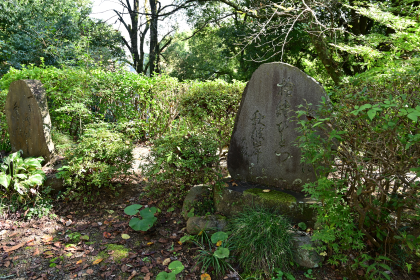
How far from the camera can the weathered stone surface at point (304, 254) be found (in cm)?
→ 290

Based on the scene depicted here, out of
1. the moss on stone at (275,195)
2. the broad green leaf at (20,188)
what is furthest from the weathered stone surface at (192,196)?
the broad green leaf at (20,188)

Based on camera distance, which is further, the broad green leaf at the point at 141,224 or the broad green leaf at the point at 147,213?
the broad green leaf at the point at 147,213

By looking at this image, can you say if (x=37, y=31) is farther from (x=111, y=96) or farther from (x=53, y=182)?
(x=53, y=182)

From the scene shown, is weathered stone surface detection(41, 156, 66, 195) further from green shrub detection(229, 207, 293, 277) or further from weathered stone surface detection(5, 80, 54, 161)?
green shrub detection(229, 207, 293, 277)

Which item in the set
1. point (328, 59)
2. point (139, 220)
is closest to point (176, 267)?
point (139, 220)

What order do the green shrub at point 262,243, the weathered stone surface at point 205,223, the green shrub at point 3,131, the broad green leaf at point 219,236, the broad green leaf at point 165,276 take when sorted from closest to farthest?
the broad green leaf at point 165,276 < the green shrub at point 262,243 < the broad green leaf at point 219,236 < the weathered stone surface at point 205,223 < the green shrub at point 3,131

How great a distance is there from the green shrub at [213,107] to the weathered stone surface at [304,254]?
2.24m

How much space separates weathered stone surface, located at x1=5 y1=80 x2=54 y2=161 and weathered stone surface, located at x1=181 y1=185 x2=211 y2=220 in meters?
2.77

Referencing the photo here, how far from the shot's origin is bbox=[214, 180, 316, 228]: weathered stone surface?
334 centimetres

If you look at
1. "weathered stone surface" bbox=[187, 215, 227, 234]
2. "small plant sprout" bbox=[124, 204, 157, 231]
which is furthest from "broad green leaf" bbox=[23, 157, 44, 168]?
"weathered stone surface" bbox=[187, 215, 227, 234]

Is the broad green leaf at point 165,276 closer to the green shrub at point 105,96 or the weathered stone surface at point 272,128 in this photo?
the weathered stone surface at point 272,128

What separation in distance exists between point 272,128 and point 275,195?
920mm

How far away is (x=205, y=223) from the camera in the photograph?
3.47m

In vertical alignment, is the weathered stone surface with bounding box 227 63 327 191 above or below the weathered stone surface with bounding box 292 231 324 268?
above
